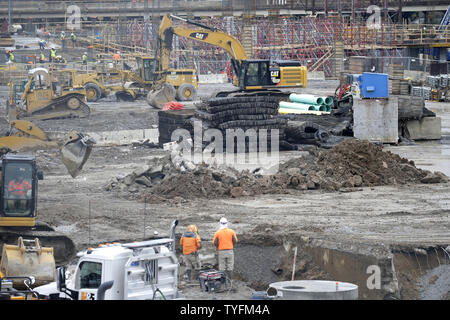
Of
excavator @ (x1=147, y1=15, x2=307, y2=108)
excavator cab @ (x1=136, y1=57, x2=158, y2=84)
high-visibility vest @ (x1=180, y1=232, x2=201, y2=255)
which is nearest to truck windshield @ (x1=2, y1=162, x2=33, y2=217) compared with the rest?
high-visibility vest @ (x1=180, y1=232, x2=201, y2=255)

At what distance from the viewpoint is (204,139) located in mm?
27203

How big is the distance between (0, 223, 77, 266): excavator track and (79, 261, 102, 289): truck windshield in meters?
4.55

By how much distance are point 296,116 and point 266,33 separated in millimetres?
40034

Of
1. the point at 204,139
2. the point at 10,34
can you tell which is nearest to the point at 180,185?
the point at 204,139

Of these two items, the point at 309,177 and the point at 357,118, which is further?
the point at 357,118

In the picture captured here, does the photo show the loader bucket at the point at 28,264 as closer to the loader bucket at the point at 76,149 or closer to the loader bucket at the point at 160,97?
the loader bucket at the point at 76,149

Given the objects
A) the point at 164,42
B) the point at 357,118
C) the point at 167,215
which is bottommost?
the point at 167,215

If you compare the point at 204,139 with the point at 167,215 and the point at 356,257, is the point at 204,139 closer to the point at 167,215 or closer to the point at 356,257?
the point at 167,215

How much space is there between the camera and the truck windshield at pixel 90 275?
423 inches

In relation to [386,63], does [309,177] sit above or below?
below

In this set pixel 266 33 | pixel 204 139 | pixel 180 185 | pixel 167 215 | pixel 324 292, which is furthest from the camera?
pixel 266 33

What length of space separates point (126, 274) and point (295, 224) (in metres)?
8.10

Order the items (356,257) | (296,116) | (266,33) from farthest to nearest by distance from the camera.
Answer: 1. (266,33)
2. (296,116)
3. (356,257)

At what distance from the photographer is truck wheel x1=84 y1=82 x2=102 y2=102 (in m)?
46.5
